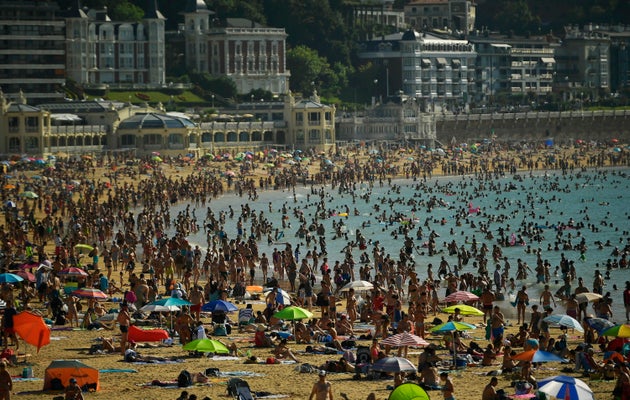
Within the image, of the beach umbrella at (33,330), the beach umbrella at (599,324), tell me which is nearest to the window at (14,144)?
the beach umbrella at (33,330)

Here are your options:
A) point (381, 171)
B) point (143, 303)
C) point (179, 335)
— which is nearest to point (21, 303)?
point (143, 303)

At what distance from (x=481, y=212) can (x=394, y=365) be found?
4835cm

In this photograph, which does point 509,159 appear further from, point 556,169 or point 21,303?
point 21,303

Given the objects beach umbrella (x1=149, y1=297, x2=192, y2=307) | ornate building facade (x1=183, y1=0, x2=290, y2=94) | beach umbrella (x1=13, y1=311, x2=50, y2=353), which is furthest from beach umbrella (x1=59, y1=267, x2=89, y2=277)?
ornate building facade (x1=183, y1=0, x2=290, y2=94)

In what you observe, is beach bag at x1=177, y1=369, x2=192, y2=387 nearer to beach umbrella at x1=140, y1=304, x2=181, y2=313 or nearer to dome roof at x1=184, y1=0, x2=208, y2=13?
beach umbrella at x1=140, y1=304, x2=181, y2=313

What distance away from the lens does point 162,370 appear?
28703 millimetres

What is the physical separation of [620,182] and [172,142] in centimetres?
2998

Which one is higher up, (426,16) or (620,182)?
(426,16)

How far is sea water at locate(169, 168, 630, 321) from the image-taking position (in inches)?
2116

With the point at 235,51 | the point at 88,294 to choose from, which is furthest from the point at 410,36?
the point at 88,294

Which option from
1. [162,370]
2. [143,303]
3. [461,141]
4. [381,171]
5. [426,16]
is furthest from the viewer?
[426,16]

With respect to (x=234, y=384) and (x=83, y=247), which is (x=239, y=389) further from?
(x=83, y=247)

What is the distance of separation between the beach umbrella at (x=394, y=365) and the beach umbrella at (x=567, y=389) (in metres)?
3.29

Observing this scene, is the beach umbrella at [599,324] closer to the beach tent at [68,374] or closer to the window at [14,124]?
the beach tent at [68,374]
